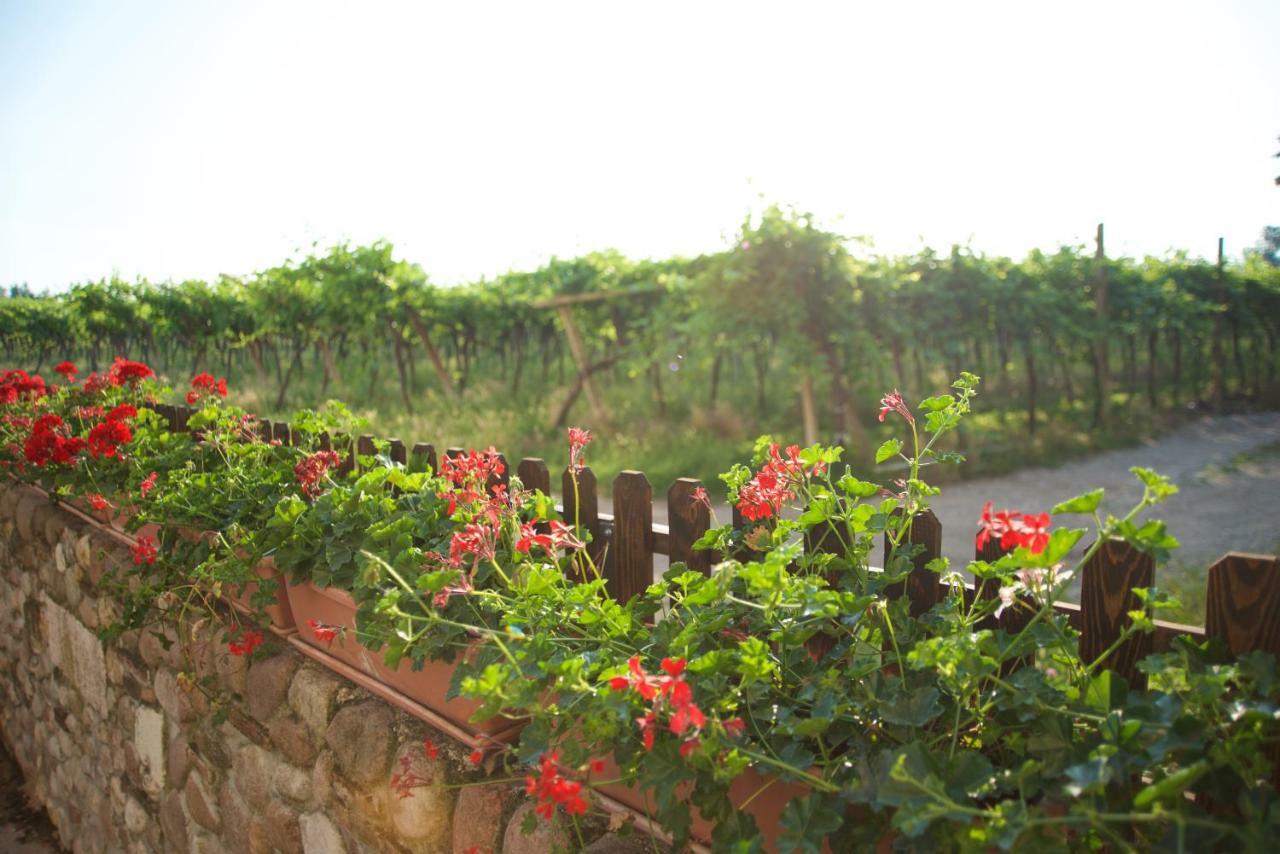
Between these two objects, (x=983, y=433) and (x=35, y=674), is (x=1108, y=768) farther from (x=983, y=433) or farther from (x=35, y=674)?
(x=983, y=433)

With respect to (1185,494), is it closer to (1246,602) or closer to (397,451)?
(397,451)

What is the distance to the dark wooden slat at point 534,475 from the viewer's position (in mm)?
1858

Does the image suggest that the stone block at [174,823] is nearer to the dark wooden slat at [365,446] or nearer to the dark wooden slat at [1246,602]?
the dark wooden slat at [365,446]

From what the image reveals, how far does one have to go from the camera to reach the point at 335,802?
183cm

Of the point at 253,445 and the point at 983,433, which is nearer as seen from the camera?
the point at 253,445

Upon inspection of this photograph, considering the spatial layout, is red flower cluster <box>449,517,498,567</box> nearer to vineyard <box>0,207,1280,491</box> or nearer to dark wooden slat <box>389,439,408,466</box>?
dark wooden slat <box>389,439,408,466</box>

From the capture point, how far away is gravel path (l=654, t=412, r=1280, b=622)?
229 inches

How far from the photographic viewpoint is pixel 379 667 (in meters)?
1.80

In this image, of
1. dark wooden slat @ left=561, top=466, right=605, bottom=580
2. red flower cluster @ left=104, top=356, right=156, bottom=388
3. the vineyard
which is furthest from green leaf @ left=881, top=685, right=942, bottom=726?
the vineyard

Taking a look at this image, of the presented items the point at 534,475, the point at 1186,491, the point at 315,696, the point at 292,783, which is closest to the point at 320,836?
the point at 292,783

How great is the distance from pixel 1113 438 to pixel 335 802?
11277 millimetres

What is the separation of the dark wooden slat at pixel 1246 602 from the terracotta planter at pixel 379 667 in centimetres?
104

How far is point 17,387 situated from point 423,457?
3.45 metres

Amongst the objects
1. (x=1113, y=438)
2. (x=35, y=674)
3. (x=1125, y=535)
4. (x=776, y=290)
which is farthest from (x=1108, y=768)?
(x=1113, y=438)
